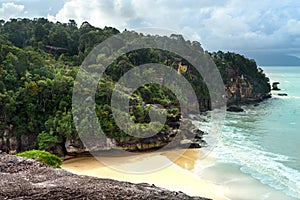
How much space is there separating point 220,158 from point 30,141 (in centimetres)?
1181

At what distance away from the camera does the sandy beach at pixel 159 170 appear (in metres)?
15.3

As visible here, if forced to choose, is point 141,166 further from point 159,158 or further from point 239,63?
point 239,63

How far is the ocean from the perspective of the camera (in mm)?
15602

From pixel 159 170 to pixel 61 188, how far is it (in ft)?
40.7

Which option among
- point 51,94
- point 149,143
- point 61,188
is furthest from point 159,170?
point 61,188

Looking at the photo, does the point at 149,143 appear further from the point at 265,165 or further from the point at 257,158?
the point at 265,165

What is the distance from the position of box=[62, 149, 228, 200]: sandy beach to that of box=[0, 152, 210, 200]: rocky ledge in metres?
8.89

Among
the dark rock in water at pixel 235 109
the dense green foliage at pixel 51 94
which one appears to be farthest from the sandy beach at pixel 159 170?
the dark rock in water at pixel 235 109

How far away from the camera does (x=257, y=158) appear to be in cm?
2066

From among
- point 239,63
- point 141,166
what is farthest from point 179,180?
point 239,63

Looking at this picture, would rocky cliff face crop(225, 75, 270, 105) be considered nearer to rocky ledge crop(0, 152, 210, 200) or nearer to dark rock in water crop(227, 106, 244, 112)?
dark rock in water crop(227, 106, 244, 112)

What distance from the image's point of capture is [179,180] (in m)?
16.3

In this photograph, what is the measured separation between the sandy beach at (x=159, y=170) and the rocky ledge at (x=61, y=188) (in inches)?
350

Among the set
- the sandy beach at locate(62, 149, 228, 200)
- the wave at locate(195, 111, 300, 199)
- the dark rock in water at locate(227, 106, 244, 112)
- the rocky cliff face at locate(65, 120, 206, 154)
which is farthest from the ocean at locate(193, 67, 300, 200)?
the dark rock in water at locate(227, 106, 244, 112)
